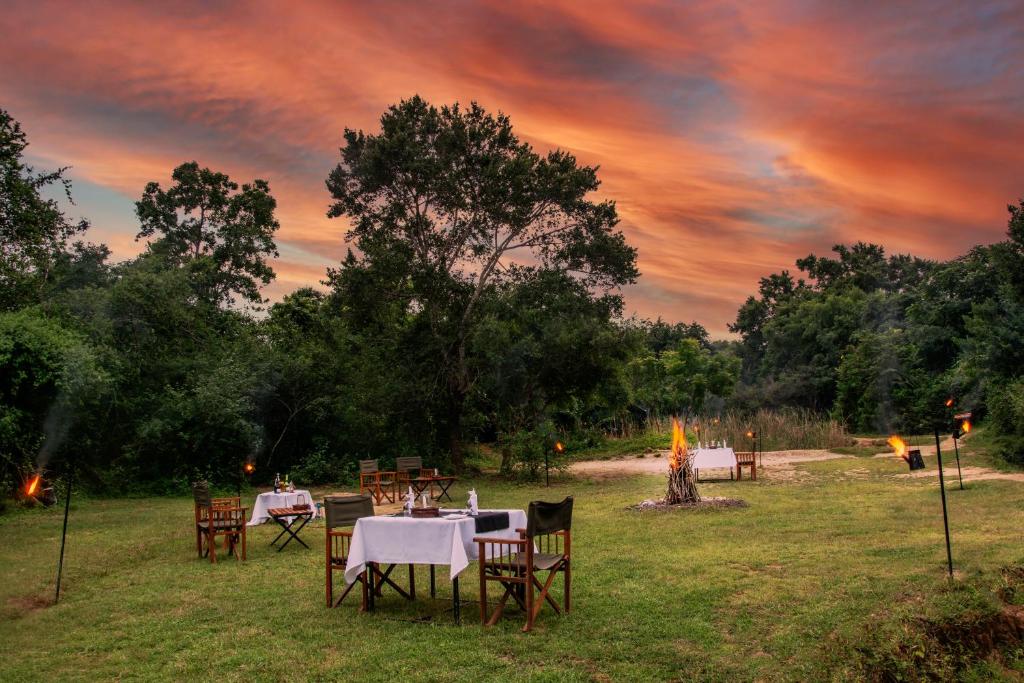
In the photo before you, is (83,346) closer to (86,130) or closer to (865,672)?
(86,130)

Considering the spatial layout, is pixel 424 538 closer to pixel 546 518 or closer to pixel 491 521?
pixel 491 521

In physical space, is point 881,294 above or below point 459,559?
above

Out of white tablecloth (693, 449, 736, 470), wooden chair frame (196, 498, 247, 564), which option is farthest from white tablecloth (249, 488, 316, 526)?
white tablecloth (693, 449, 736, 470)

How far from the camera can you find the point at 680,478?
519 inches

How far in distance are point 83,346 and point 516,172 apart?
443 inches

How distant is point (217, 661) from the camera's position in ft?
18.6

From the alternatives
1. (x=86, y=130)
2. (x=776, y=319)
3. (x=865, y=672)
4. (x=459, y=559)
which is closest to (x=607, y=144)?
(x=86, y=130)

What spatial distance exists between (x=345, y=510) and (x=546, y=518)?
7.64 feet

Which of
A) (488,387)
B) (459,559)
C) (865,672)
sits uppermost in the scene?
(488,387)

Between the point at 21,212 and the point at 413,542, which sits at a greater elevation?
the point at 21,212

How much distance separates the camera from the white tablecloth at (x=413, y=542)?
21.5 feet

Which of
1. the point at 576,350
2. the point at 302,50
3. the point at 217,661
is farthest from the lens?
the point at 576,350

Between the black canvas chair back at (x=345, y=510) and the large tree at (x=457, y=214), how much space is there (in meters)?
13.2

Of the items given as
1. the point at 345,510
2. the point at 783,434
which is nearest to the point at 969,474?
the point at 783,434
